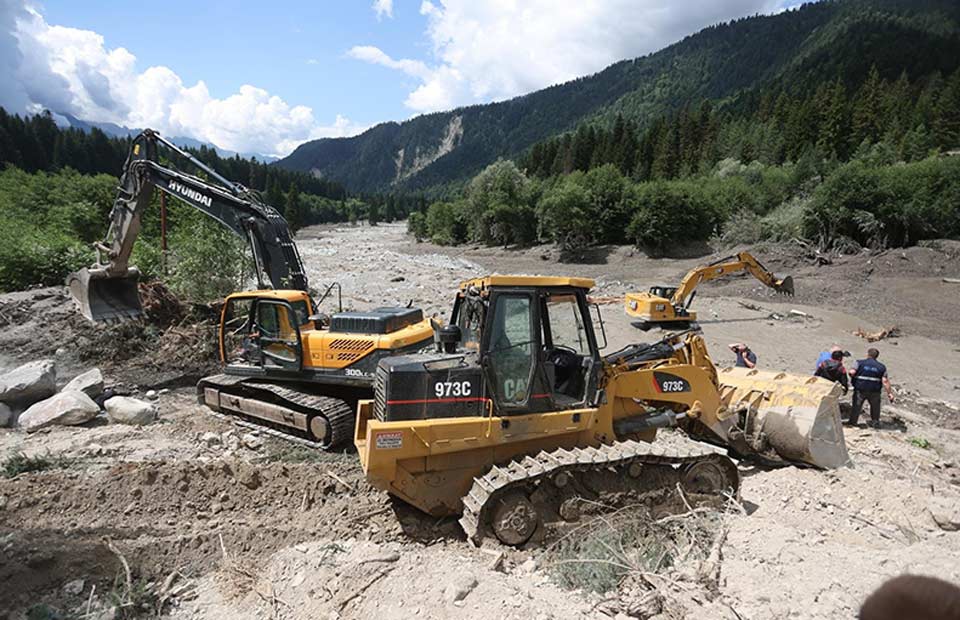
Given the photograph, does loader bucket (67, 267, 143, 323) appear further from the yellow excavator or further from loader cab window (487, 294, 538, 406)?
the yellow excavator

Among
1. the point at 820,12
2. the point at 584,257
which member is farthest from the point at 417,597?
the point at 820,12

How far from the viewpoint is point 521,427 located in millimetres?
5270

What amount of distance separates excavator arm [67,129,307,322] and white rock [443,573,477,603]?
23.9 ft

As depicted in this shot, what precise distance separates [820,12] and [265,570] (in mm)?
227716

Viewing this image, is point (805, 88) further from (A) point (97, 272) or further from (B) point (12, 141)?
(B) point (12, 141)

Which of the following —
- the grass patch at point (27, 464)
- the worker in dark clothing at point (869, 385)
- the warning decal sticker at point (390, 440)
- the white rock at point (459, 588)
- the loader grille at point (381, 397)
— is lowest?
the worker in dark clothing at point (869, 385)

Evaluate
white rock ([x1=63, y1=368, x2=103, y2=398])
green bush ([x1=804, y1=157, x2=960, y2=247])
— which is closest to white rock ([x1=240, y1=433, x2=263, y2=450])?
Result: white rock ([x1=63, y1=368, x2=103, y2=398])

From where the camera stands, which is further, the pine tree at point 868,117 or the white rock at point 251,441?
the pine tree at point 868,117

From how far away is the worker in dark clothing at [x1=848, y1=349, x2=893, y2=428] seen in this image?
8.78 metres

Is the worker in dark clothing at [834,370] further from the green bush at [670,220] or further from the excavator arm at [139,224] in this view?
the green bush at [670,220]

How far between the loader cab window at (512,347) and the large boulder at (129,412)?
19.1 ft

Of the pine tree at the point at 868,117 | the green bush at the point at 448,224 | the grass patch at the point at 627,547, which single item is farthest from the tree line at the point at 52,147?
the grass patch at the point at 627,547

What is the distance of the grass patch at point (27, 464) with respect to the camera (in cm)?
630

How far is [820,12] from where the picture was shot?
17875 centimetres
